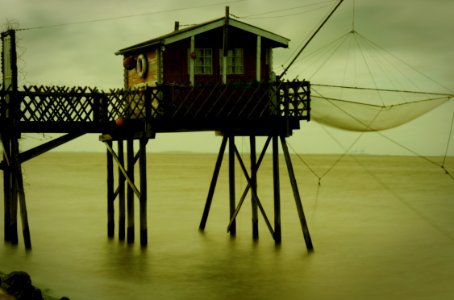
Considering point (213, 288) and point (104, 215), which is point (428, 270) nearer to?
point (213, 288)

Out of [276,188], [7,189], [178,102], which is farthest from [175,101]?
[7,189]

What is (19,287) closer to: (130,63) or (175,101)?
(175,101)

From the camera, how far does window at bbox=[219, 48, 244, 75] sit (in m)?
21.2

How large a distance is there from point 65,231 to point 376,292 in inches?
628

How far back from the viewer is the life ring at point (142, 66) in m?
21.2

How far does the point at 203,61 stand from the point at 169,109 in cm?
241

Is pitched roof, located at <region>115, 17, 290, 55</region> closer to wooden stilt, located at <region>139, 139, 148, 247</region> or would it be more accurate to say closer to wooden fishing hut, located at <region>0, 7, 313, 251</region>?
wooden fishing hut, located at <region>0, 7, 313, 251</region>

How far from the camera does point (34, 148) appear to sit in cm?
2030

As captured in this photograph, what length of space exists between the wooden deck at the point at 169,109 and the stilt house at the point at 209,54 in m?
0.85

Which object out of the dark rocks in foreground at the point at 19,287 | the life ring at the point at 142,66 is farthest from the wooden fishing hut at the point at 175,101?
the dark rocks in foreground at the point at 19,287

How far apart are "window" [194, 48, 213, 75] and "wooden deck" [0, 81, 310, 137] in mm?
1011

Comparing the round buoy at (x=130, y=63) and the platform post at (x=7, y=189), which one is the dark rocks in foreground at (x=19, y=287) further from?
the round buoy at (x=130, y=63)

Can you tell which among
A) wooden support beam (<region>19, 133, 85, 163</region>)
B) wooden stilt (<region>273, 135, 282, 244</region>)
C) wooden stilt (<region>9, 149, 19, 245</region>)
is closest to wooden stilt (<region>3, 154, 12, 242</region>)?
wooden stilt (<region>9, 149, 19, 245</region>)

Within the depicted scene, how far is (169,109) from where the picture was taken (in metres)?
19.6
